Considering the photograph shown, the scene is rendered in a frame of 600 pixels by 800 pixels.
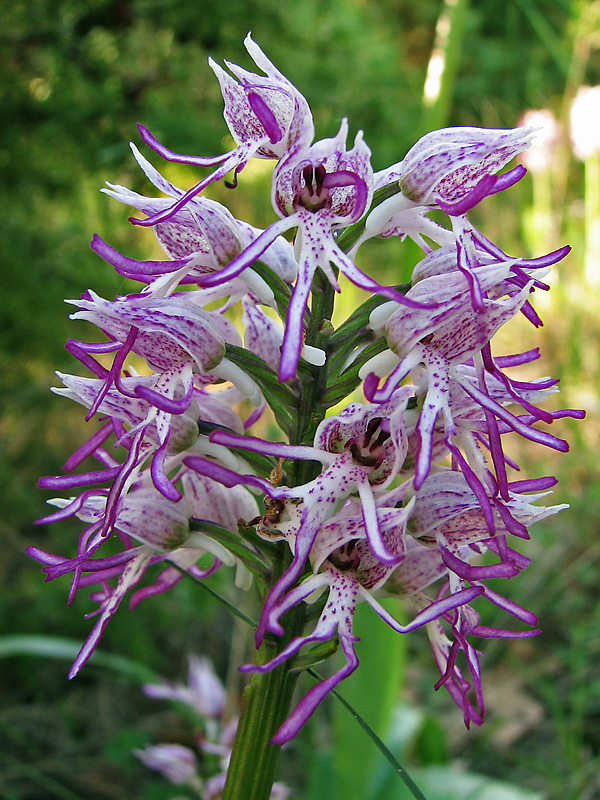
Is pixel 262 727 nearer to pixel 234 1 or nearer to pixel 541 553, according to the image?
pixel 234 1

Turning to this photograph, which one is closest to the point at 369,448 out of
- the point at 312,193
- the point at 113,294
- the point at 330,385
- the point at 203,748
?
the point at 330,385

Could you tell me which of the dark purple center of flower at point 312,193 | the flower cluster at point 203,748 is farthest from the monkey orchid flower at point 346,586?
the flower cluster at point 203,748

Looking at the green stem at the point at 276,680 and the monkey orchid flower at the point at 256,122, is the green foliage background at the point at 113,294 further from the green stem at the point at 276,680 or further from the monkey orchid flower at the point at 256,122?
the monkey orchid flower at the point at 256,122

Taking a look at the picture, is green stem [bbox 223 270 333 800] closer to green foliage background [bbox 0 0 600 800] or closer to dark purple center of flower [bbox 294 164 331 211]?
dark purple center of flower [bbox 294 164 331 211]

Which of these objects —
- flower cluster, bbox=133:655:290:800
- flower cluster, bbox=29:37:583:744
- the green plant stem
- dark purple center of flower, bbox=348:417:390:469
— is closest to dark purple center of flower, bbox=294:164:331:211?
flower cluster, bbox=29:37:583:744

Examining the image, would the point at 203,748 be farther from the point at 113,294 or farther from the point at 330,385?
the point at 113,294

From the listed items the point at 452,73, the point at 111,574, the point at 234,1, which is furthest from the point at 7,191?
the point at 111,574
